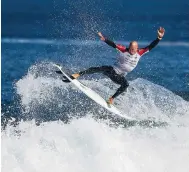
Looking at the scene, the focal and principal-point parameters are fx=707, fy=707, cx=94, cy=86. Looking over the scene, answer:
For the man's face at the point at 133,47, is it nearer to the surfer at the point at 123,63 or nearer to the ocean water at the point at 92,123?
the surfer at the point at 123,63

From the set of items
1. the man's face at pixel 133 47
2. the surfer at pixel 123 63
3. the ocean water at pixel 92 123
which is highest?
the man's face at pixel 133 47

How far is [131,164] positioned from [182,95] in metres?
7.45

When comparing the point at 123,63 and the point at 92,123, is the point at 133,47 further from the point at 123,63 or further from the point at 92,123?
the point at 92,123

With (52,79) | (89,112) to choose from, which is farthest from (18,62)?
(89,112)

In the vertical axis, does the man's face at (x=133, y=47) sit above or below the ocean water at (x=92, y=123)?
above

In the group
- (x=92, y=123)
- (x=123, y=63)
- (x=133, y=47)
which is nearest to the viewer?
(x=133, y=47)

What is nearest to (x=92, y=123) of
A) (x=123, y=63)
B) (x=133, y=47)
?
(x=123, y=63)

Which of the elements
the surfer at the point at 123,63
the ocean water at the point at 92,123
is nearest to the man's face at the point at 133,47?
the surfer at the point at 123,63

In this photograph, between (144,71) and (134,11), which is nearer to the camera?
(144,71)

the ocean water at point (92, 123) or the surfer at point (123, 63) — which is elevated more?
the surfer at point (123, 63)

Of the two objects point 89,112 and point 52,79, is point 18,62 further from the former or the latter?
point 89,112

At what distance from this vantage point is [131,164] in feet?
54.8

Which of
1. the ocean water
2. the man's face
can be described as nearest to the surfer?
the man's face

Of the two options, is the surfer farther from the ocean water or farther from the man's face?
the ocean water
